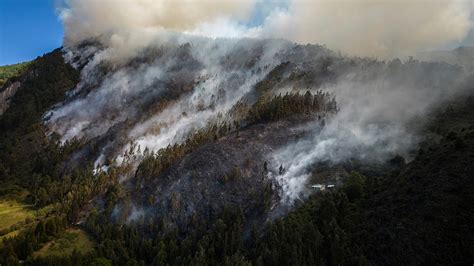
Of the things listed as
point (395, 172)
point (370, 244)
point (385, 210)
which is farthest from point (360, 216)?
point (395, 172)

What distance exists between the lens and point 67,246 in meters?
188

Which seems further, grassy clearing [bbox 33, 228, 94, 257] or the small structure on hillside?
the small structure on hillside

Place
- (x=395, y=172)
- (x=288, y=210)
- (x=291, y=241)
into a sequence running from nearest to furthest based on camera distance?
1. (x=291, y=241)
2. (x=395, y=172)
3. (x=288, y=210)

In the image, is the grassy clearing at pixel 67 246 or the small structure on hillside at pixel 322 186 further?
the small structure on hillside at pixel 322 186

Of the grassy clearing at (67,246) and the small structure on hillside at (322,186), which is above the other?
the small structure on hillside at (322,186)

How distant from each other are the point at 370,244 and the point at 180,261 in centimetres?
6838

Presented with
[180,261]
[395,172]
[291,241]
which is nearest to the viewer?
[291,241]

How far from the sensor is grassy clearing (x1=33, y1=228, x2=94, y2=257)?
179750 mm

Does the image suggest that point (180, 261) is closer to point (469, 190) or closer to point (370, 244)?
point (370, 244)

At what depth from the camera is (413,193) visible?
14062 cm

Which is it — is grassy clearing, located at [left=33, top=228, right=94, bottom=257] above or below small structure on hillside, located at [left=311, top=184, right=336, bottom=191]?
below

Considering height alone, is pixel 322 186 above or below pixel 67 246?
above

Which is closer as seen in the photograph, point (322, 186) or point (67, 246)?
point (67, 246)

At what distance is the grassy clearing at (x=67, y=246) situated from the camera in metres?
180
